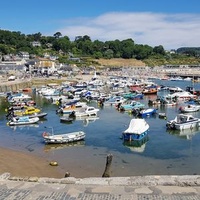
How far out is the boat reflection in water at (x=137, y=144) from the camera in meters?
27.2

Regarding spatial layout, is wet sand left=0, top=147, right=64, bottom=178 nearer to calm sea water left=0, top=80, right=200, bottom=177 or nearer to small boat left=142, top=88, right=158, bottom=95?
calm sea water left=0, top=80, right=200, bottom=177

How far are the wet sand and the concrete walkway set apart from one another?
919 cm

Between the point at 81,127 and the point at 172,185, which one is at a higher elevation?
the point at 172,185

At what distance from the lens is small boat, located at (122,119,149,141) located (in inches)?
1152

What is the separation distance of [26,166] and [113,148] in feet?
24.4

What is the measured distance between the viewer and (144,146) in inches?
1101

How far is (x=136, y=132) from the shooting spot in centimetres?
2934

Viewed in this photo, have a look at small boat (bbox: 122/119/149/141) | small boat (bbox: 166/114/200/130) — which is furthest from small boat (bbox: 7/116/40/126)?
small boat (bbox: 166/114/200/130)

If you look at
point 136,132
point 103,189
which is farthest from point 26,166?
point 103,189

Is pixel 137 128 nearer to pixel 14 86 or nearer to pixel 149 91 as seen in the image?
pixel 149 91

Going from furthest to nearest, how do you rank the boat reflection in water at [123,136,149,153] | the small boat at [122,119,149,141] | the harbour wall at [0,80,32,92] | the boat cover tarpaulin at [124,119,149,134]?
the harbour wall at [0,80,32,92] < the boat cover tarpaulin at [124,119,149,134] < the small boat at [122,119,149,141] < the boat reflection in water at [123,136,149,153]

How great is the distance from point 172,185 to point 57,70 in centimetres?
10886

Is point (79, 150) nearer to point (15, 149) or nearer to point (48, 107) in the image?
point (15, 149)

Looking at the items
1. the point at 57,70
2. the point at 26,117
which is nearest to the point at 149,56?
the point at 57,70
